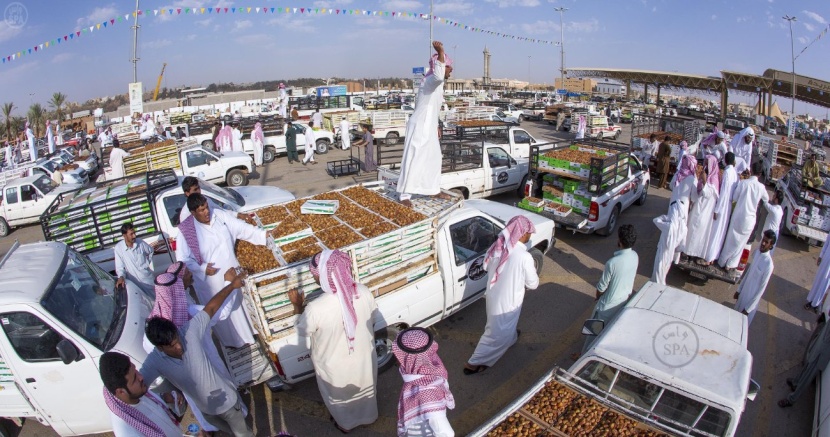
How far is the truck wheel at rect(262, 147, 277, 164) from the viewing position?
17.5 metres

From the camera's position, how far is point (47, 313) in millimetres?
3898

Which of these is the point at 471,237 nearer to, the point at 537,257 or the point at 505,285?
the point at 505,285

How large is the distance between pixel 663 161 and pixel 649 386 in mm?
11396

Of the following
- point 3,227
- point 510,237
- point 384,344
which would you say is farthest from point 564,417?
point 3,227

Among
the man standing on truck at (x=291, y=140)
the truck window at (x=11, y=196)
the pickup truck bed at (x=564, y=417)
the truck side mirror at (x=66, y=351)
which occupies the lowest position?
the pickup truck bed at (x=564, y=417)

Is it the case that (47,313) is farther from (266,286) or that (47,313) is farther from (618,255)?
(618,255)

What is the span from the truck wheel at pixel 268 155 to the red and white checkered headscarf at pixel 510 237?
14670 millimetres

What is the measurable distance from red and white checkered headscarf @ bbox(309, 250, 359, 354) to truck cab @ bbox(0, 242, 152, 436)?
2.17 meters

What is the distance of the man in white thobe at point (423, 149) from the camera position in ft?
18.0

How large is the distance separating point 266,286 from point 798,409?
5.82 metres

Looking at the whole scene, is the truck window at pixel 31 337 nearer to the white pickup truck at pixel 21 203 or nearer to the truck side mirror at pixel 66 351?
the truck side mirror at pixel 66 351

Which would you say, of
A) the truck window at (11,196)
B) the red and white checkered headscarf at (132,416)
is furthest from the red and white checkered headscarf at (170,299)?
the truck window at (11,196)

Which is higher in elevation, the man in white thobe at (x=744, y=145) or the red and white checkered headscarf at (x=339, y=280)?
the man in white thobe at (x=744, y=145)

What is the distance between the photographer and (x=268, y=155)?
1756cm
